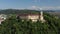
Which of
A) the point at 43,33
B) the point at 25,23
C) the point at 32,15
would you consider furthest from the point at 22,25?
the point at 32,15

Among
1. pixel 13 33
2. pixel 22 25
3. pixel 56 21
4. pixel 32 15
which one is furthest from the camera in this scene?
pixel 32 15

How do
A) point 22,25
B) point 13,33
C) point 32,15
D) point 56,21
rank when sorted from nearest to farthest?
point 13,33
point 22,25
point 56,21
point 32,15

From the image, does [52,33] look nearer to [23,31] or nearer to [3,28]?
[23,31]

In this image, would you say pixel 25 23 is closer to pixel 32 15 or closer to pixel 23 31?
pixel 23 31

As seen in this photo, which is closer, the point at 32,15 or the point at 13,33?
the point at 13,33

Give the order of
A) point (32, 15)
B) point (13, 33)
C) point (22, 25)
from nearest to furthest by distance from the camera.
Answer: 1. point (13, 33)
2. point (22, 25)
3. point (32, 15)

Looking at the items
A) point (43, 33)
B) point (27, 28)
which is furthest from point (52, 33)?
point (27, 28)

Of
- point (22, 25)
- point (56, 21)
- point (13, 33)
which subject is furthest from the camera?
point (56, 21)

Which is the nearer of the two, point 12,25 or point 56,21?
point 12,25
